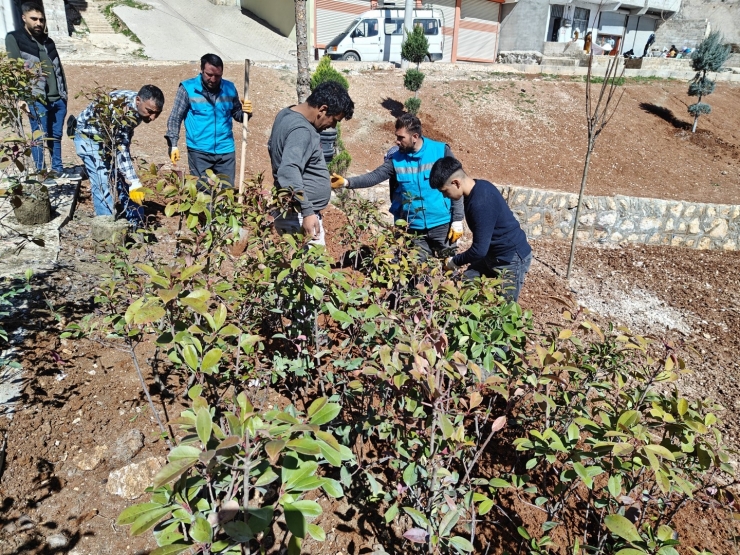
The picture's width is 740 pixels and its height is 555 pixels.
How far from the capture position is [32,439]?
202 cm

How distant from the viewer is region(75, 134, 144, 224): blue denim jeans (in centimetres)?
387

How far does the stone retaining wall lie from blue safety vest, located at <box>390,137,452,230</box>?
3.03 meters

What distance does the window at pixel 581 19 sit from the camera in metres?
25.4

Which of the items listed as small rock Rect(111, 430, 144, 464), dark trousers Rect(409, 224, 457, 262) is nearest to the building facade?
dark trousers Rect(409, 224, 457, 262)

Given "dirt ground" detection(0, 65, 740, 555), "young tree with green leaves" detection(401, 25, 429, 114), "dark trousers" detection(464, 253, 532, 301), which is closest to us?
"dirt ground" detection(0, 65, 740, 555)

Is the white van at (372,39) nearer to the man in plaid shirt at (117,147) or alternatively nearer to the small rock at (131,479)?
the man in plaid shirt at (117,147)

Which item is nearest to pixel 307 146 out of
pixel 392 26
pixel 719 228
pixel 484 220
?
pixel 484 220

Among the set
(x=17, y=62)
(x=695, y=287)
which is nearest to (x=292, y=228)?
(x=17, y=62)

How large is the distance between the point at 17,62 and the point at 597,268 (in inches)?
228

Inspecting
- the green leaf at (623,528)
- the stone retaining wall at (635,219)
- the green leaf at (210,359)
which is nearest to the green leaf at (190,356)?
the green leaf at (210,359)

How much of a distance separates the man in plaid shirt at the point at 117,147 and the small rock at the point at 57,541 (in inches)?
88.3

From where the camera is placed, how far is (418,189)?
11.4 feet

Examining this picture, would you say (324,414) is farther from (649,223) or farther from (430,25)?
(430,25)

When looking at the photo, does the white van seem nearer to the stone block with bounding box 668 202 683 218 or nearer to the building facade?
the building facade
